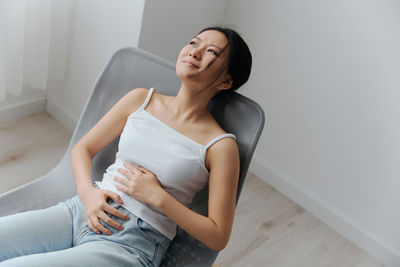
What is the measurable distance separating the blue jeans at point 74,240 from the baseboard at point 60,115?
119 centimetres

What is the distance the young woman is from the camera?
39.0 inches

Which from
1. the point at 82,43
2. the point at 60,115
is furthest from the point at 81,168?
the point at 60,115

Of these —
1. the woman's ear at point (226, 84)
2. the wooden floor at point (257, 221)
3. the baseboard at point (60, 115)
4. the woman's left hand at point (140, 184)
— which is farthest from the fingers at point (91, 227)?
the baseboard at point (60, 115)

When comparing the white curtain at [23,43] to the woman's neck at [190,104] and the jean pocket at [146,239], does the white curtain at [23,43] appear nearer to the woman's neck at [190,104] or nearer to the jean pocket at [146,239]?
the woman's neck at [190,104]

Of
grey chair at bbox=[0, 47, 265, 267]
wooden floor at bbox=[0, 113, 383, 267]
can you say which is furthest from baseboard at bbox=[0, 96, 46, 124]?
grey chair at bbox=[0, 47, 265, 267]

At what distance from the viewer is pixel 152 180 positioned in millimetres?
Result: 1047

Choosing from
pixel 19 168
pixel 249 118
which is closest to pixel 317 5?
pixel 249 118

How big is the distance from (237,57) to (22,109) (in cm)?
153

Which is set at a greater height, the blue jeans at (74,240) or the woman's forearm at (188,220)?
the woman's forearm at (188,220)

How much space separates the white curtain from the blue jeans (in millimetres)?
1083

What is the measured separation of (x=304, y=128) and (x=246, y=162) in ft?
3.29

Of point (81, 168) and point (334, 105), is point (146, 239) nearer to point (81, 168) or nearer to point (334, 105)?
point (81, 168)

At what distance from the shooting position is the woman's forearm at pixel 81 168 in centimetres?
110

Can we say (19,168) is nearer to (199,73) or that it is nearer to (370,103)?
(199,73)
